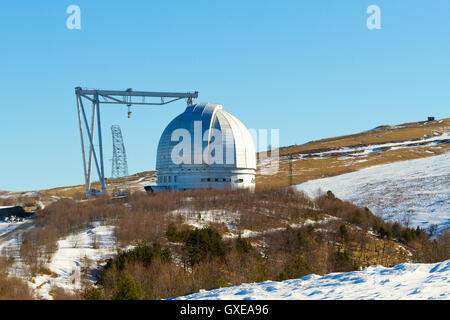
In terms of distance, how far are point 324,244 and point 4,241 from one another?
845 inches

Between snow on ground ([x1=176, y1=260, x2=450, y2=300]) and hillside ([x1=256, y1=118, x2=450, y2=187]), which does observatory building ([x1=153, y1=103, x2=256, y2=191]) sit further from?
hillside ([x1=256, y1=118, x2=450, y2=187])

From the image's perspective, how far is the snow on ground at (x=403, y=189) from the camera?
5311 centimetres

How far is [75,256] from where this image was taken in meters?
27.2

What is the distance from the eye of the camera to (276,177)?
106 m

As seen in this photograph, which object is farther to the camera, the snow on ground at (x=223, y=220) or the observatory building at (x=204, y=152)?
the observatory building at (x=204, y=152)

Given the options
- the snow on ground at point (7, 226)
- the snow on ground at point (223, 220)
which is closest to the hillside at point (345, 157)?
the snow on ground at point (7, 226)

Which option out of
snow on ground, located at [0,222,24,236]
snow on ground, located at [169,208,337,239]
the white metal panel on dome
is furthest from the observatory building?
snow on ground, located at [0,222,24,236]

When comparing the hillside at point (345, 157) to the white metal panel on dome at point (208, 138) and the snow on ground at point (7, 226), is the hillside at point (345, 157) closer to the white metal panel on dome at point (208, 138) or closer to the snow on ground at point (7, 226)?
the white metal panel on dome at point (208, 138)

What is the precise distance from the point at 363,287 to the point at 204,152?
36777 millimetres

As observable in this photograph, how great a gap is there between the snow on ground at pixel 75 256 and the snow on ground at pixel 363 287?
10.5m

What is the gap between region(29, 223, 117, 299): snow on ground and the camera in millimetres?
22531
